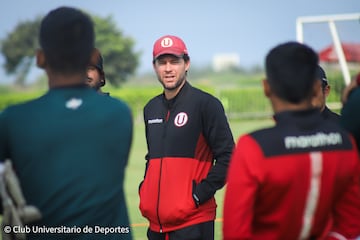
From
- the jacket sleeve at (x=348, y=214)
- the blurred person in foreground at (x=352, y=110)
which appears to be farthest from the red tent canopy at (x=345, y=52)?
the jacket sleeve at (x=348, y=214)

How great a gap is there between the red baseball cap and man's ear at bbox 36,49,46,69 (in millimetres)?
2455

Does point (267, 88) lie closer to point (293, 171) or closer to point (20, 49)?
point (293, 171)

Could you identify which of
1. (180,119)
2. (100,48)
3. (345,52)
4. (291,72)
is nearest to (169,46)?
(180,119)

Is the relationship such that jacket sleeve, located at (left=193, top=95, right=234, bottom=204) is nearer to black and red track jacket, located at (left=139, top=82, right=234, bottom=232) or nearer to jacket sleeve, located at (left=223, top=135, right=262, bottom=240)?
black and red track jacket, located at (left=139, top=82, right=234, bottom=232)

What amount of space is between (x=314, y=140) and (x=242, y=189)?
40 centimetres

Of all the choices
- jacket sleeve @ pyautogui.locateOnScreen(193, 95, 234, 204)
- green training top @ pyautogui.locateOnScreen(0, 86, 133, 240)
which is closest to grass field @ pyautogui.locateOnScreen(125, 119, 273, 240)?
jacket sleeve @ pyautogui.locateOnScreen(193, 95, 234, 204)

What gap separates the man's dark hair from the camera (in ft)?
9.84

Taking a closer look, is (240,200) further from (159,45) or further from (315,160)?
(159,45)

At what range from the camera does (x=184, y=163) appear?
5062mm

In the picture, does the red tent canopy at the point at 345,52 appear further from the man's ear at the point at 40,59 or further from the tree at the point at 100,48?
the tree at the point at 100,48

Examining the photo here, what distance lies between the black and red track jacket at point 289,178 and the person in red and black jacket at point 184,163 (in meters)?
2.04

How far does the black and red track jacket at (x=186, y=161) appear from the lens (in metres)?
5.03

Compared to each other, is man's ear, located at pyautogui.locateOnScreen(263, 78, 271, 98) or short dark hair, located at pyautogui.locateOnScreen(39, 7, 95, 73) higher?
short dark hair, located at pyautogui.locateOnScreen(39, 7, 95, 73)

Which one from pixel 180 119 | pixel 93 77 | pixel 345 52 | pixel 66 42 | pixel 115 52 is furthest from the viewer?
pixel 115 52
